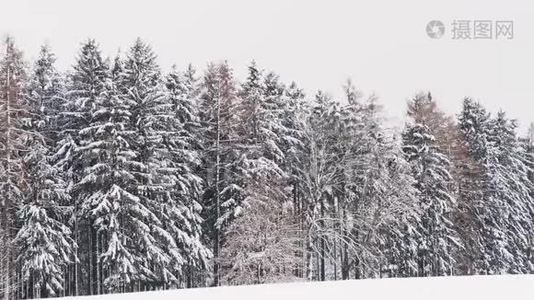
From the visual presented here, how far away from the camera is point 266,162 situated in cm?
2683

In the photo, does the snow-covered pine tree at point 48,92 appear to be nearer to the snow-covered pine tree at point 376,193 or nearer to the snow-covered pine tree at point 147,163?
the snow-covered pine tree at point 147,163

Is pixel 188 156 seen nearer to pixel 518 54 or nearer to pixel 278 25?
pixel 278 25

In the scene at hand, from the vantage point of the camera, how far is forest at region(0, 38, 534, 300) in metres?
24.2

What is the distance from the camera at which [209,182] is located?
28141 millimetres

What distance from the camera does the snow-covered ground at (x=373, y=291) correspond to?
771cm

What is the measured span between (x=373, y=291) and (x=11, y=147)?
1842 cm

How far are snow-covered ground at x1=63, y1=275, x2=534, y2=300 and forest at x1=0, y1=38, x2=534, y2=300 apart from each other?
1586 centimetres

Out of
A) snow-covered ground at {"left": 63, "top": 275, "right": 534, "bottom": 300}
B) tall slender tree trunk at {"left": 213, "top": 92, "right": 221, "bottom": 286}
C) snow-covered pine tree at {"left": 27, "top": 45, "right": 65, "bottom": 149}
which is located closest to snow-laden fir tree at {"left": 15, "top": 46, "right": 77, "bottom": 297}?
Answer: snow-covered pine tree at {"left": 27, "top": 45, "right": 65, "bottom": 149}

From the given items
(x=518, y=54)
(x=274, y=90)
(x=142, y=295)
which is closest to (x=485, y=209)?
(x=518, y=54)

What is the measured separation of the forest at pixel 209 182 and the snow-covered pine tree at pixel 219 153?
86 millimetres

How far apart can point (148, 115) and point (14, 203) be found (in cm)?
615

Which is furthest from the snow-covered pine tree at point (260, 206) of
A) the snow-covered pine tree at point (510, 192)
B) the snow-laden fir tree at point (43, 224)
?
the snow-covered pine tree at point (510, 192)

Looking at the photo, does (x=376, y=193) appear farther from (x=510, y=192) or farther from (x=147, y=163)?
(x=510, y=192)

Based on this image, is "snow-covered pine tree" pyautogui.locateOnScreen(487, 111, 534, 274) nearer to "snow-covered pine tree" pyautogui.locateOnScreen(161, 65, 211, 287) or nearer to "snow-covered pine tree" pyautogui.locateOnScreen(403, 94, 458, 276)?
"snow-covered pine tree" pyautogui.locateOnScreen(403, 94, 458, 276)
